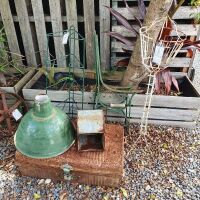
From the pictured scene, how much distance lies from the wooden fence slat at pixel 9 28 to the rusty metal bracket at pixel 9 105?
66 centimetres

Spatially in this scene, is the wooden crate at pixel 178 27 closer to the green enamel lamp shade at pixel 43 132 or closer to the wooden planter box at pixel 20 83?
the wooden planter box at pixel 20 83

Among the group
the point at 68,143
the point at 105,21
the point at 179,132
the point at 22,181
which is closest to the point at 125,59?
the point at 105,21

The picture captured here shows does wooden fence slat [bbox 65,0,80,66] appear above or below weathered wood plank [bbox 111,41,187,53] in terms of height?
above

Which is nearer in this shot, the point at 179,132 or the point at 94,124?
the point at 94,124

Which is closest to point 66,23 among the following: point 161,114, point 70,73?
point 70,73

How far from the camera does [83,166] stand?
1.98 metres

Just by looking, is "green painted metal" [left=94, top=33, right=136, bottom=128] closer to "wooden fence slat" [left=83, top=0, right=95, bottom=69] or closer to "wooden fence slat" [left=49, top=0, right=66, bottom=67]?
"wooden fence slat" [left=83, top=0, right=95, bottom=69]

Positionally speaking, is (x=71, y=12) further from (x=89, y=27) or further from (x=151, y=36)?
(x=151, y=36)

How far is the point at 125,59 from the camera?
2766 mm

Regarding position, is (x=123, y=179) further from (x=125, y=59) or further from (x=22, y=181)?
(x=125, y=59)

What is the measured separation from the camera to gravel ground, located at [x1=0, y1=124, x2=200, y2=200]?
2078mm

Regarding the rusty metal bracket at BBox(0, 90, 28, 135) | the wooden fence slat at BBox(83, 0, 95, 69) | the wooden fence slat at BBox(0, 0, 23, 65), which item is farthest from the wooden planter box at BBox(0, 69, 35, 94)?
the wooden fence slat at BBox(83, 0, 95, 69)

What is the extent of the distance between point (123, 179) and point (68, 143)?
2.01 ft

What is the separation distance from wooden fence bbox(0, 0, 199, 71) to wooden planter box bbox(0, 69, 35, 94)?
0.20m
